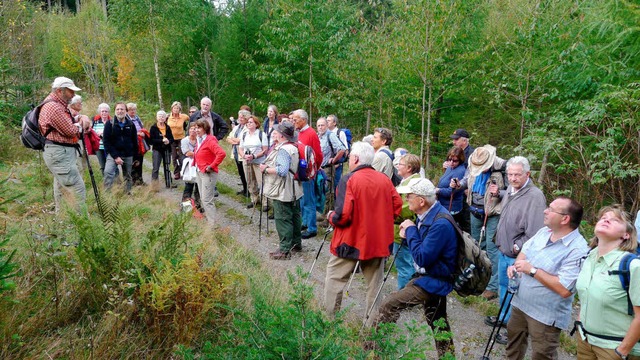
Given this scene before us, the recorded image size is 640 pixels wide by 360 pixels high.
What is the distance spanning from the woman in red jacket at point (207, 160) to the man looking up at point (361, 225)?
126 inches

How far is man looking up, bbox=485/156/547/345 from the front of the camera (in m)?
4.17

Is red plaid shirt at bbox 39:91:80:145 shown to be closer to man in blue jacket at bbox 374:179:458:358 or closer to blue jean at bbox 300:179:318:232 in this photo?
blue jean at bbox 300:179:318:232

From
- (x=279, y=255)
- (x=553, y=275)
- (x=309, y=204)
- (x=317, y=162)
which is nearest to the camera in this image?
(x=553, y=275)

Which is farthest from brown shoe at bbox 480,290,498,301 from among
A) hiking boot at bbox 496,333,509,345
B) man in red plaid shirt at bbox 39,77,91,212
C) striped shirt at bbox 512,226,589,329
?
man in red plaid shirt at bbox 39,77,91,212

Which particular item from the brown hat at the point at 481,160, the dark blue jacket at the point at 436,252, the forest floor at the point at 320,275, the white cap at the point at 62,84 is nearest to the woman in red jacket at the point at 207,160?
the forest floor at the point at 320,275

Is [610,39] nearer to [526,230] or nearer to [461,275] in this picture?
[526,230]

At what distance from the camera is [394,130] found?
14.9m

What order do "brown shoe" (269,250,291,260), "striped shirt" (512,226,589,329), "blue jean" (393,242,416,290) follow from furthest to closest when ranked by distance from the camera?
"brown shoe" (269,250,291,260) < "blue jean" (393,242,416,290) < "striped shirt" (512,226,589,329)

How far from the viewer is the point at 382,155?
5.79 metres

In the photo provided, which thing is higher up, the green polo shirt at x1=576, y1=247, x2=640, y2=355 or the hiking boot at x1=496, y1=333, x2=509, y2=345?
the green polo shirt at x1=576, y1=247, x2=640, y2=355

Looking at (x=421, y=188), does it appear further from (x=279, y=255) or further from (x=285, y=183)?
(x=279, y=255)

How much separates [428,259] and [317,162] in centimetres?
405

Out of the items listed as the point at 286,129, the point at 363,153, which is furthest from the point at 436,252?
the point at 286,129

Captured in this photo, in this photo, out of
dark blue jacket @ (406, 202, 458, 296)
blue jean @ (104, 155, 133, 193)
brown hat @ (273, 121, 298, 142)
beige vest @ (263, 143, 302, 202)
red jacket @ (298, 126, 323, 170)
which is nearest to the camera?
dark blue jacket @ (406, 202, 458, 296)
